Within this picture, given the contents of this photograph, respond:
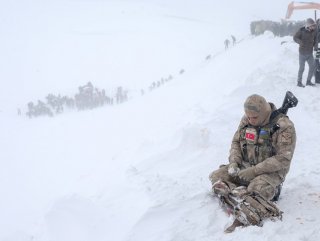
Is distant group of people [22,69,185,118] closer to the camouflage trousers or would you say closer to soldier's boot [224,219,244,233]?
the camouflage trousers

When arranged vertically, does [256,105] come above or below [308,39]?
below

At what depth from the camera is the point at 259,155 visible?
203 inches

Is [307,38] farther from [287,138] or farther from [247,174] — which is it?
[247,174]

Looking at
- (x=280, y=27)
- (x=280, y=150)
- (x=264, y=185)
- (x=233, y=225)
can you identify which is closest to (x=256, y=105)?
(x=280, y=150)

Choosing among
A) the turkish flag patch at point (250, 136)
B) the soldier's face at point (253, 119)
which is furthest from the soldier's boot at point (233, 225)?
the soldier's face at point (253, 119)

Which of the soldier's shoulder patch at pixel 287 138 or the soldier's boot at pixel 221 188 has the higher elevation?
the soldier's shoulder patch at pixel 287 138

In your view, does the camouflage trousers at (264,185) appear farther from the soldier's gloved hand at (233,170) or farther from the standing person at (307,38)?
the standing person at (307,38)

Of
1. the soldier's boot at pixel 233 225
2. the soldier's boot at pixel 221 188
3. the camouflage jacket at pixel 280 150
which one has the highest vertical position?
the camouflage jacket at pixel 280 150

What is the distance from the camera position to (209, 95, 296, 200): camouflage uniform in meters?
4.83

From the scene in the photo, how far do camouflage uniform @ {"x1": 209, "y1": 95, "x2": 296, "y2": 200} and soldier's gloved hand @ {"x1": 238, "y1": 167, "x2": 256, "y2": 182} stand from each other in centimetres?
3

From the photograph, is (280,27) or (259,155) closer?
(259,155)

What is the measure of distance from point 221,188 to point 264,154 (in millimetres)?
763

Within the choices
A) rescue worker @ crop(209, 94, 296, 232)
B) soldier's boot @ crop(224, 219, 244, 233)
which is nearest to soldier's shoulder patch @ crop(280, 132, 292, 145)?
rescue worker @ crop(209, 94, 296, 232)

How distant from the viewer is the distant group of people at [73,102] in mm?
30984
